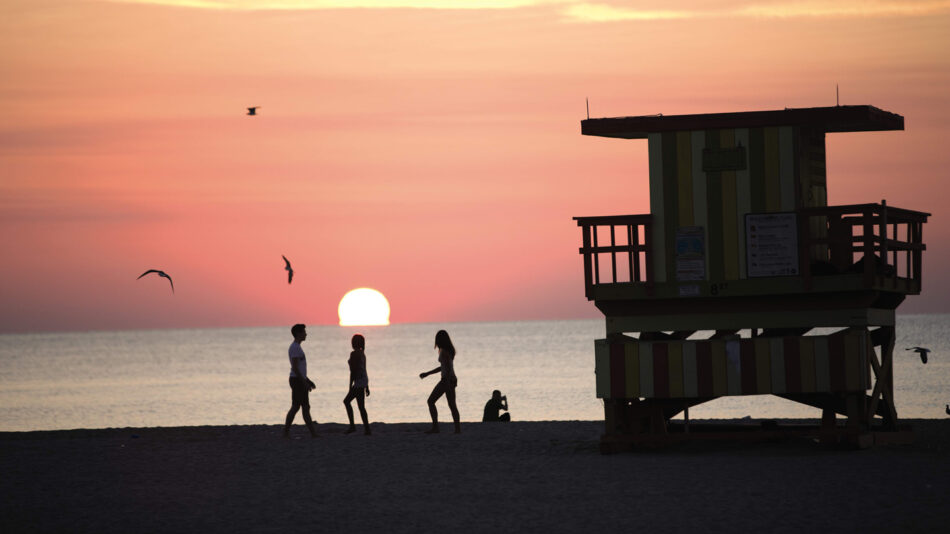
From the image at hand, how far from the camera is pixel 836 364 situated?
1986 centimetres

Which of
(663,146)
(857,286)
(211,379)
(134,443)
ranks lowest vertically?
(211,379)

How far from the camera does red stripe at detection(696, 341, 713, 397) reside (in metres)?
20.2

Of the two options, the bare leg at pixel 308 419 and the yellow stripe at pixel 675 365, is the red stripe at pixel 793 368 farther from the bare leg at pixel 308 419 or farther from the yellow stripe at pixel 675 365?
the bare leg at pixel 308 419

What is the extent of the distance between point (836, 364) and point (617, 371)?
3.21 m

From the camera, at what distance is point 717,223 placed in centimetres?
2027

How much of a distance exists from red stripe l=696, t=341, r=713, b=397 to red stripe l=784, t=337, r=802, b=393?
1111 mm

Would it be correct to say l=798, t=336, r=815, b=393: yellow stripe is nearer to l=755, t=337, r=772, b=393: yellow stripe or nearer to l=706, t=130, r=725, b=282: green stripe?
l=755, t=337, r=772, b=393: yellow stripe

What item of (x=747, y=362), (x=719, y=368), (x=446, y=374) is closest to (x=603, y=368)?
(x=719, y=368)

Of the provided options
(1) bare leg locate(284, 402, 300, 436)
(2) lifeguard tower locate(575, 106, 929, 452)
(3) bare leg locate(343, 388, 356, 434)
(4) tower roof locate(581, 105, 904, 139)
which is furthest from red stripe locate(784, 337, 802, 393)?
(1) bare leg locate(284, 402, 300, 436)

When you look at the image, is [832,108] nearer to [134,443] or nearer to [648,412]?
[648,412]

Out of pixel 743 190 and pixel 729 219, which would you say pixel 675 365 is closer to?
pixel 729 219

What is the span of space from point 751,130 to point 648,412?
4.57 meters

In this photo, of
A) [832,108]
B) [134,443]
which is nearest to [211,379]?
[134,443]

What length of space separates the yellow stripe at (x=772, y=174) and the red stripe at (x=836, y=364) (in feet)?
6.91
